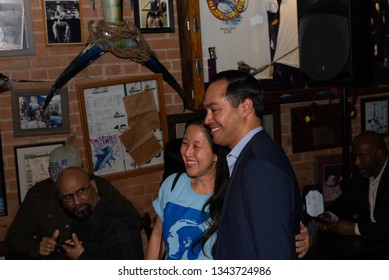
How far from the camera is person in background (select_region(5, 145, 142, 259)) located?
3.69 meters

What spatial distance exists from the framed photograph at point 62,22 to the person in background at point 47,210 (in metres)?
0.76

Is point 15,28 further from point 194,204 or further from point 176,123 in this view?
point 194,204

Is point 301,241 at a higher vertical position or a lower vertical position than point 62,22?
lower

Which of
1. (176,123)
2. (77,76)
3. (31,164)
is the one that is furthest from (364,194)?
(31,164)

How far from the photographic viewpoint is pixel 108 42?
3.92 meters

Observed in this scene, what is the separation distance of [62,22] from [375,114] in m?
2.79

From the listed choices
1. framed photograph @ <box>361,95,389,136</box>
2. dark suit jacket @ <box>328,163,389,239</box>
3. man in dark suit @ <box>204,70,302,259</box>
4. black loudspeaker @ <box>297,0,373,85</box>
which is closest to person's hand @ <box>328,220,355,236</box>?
dark suit jacket @ <box>328,163,389,239</box>

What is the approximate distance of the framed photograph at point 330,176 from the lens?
4793 mm

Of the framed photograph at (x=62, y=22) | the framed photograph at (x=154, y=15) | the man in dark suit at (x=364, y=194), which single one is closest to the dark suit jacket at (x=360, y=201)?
the man in dark suit at (x=364, y=194)

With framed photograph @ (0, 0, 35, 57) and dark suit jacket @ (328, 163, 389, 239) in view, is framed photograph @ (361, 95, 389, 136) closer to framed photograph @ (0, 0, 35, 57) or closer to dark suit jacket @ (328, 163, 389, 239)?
dark suit jacket @ (328, 163, 389, 239)

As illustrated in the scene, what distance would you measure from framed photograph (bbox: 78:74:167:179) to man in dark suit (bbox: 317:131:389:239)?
4.52 feet

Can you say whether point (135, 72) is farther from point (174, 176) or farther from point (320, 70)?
point (174, 176)

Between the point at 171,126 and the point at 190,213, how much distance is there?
186cm

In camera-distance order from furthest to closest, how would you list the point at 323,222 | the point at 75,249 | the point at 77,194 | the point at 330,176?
1. the point at 330,176
2. the point at 323,222
3. the point at 77,194
4. the point at 75,249
